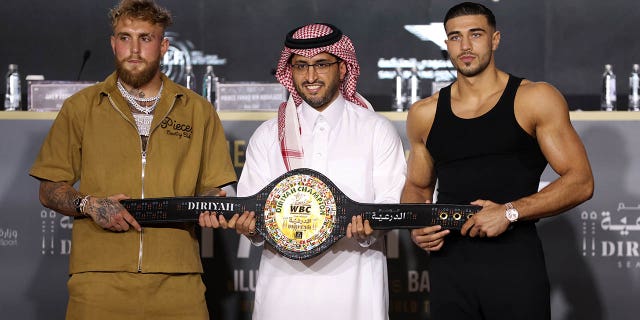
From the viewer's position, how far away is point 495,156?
301 cm

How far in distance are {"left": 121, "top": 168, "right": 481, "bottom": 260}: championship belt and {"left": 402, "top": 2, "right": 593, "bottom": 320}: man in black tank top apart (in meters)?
0.29

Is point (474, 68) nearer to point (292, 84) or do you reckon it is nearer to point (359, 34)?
point (292, 84)

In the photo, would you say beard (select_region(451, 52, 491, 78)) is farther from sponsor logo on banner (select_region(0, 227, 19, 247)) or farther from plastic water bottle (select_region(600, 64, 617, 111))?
sponsor logo on banner (select_region(0, 227, 19, 247))

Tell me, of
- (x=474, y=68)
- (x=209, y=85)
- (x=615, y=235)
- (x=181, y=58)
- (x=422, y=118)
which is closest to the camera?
(x=474, y=68)

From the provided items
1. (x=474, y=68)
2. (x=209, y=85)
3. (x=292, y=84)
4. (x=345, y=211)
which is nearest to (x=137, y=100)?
(x=292, y=84)

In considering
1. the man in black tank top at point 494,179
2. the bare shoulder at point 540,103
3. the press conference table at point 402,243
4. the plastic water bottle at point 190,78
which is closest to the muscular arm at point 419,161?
the man in black tank top at point 494,179

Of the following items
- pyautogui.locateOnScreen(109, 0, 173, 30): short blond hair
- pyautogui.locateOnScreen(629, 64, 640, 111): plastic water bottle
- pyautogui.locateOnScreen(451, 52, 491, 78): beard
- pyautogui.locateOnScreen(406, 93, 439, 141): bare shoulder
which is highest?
pyautogui.locateOnScreen(109, 0, 173, 30): short blond hair

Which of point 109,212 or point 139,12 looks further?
point 139,12

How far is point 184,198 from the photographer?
10.3 ft

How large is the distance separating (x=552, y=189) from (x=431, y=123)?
1.59ft

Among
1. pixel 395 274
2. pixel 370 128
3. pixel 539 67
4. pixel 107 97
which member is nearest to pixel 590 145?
pixel 395 274

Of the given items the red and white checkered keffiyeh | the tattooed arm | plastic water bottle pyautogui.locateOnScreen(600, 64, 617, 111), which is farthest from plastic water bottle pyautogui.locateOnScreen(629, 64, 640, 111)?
the tattooed arm

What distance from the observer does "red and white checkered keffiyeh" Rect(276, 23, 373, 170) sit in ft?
10.6

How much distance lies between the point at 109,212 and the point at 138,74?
19.7 inches
